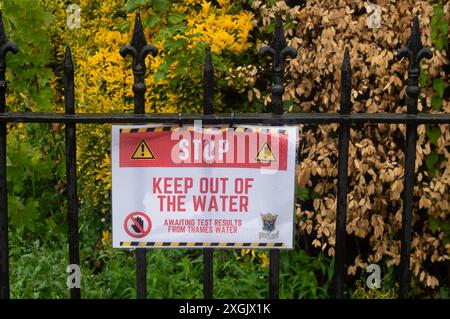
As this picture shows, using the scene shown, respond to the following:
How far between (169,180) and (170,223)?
158 mm

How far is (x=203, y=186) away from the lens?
2887 millimetres

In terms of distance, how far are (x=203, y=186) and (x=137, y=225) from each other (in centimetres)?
28

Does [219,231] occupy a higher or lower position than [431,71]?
lower

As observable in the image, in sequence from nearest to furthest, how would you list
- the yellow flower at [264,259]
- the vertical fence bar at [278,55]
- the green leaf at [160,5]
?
the vertical fence bar at [278,55] → the green leaf at [160,5] → the yellow flower at [264,259]

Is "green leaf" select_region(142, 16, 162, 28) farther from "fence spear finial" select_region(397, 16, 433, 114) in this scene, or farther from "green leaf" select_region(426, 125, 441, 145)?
"fence spear finial" select_region(397, 16, 433, 114)

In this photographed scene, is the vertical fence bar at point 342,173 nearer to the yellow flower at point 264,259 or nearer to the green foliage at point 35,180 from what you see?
the yellow flower at point 264,259

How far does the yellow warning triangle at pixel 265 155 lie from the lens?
9.38ft

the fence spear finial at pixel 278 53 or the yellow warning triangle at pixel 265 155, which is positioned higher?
the fence spear finial at pixel 278 53

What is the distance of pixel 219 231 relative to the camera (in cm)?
291

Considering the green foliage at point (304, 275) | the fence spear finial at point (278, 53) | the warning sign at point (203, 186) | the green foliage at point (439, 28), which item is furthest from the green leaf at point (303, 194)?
the fence spear finial at point (278, 53)
